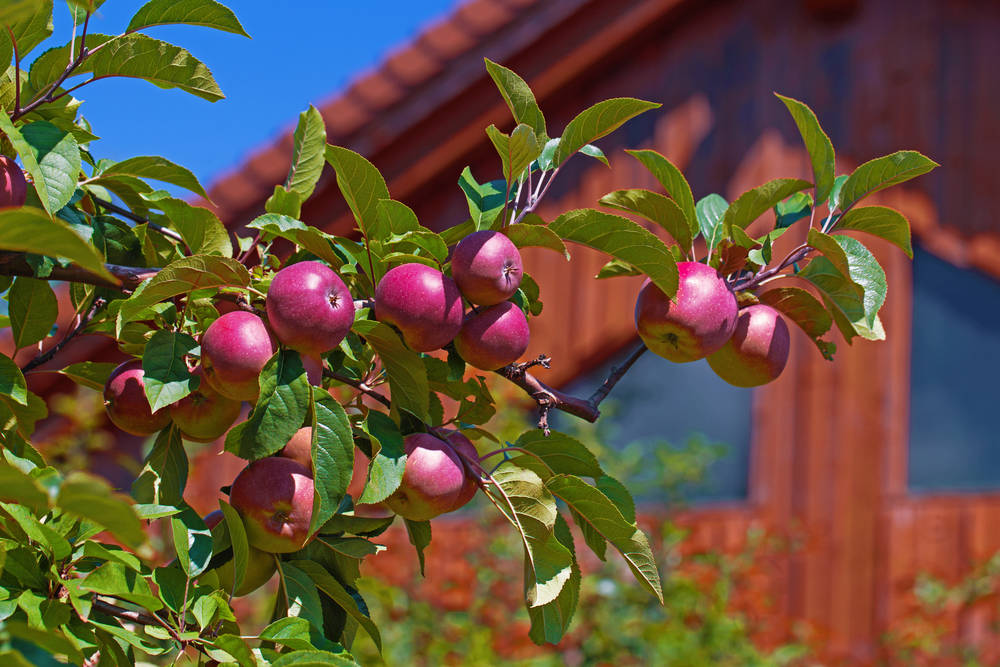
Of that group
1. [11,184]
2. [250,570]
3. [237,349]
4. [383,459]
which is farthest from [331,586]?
[11,184]

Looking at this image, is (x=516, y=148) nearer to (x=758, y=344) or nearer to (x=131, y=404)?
Answer: (x=758, y=344)

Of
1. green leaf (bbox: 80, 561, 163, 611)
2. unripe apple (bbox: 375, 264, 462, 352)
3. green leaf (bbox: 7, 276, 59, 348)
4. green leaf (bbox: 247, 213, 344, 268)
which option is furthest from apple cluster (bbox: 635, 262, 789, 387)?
green leaf (bbox: 7, 276, 59, 348)

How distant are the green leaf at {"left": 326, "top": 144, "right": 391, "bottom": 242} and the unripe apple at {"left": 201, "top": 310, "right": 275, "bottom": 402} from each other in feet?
0.54

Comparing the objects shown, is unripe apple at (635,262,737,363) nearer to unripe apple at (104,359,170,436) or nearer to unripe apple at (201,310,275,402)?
unripe apple at (201,310,275,402)

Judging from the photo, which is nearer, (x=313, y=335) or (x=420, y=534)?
(x=313, y=335)

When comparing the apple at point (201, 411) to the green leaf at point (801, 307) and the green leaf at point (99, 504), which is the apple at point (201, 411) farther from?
the green leaf at point (801, 307)

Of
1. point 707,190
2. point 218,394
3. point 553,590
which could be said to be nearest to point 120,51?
point 218,394

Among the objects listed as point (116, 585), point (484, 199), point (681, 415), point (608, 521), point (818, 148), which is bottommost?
point (116, 585)

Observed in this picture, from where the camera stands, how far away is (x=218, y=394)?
96cm

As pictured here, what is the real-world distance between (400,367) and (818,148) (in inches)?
21.4

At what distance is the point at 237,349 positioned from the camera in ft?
2.75

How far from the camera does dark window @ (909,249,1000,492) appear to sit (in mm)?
4172

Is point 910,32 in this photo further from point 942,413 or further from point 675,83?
point 942,413

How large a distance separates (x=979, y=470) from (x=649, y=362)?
1517mm
